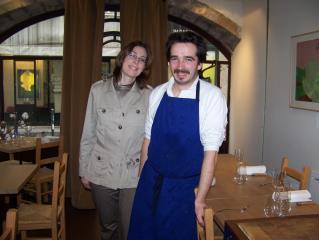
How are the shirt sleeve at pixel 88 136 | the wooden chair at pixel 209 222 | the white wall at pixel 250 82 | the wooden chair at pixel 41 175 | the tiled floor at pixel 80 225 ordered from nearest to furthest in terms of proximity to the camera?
the wooden chair at pixel 209 222 < the shirt sleeve at pixel 88 136 < the tiled floor at pixel 80 225 < the wooden chair at pixel 41 175 < the white wall at pixel 250 82

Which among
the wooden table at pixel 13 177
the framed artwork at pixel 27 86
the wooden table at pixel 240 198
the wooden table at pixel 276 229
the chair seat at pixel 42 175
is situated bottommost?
the chair seat at pixel 42 175

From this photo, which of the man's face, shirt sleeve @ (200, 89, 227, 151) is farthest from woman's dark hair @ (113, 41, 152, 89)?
shirt sleeve @ (200, 89, 227, 151)

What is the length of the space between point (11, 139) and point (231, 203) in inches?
124

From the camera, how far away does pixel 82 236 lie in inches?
128

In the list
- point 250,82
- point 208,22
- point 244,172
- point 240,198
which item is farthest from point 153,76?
point 240,198

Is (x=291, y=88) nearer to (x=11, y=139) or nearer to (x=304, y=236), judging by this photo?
(x=304, y=236)

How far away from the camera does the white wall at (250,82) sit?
387 centimetres

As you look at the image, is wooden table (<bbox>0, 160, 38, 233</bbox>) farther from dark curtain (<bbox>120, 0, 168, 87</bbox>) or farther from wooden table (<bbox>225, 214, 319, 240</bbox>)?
dark curtain (<bbox>120, 0, 168, 87</bbox>)

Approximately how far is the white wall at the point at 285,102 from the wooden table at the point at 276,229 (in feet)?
5.84

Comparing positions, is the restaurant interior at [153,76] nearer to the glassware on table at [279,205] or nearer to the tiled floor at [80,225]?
the tiled floor at [80,225]

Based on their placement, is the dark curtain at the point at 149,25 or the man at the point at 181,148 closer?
the man at the point at 181,148

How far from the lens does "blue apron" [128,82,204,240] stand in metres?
1.69

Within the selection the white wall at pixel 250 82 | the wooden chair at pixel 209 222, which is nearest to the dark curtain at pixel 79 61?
the white wall at pixel 250 82

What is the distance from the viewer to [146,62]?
2166mm
